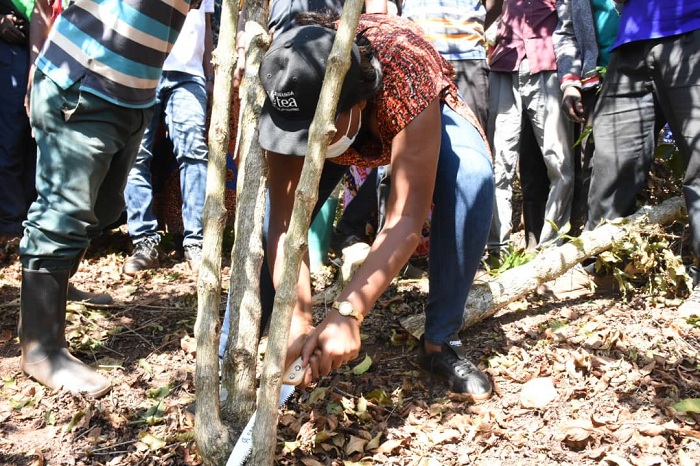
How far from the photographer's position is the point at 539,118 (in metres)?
4.57

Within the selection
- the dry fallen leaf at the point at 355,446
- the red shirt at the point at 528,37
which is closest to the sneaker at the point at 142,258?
the dry fallen leaf at the point at 355,446

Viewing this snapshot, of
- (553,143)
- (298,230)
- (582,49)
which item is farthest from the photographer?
(553,143)

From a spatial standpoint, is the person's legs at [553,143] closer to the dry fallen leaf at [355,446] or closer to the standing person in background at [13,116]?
the dry fallen leaf at [355,446]

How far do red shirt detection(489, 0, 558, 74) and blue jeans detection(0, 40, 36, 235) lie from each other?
11.4ft

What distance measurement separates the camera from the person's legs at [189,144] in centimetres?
461

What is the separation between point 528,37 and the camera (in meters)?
4.59

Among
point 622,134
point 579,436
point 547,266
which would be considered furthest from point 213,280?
point 622,134

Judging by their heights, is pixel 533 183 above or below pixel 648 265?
above

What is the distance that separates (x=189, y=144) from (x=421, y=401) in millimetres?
2750

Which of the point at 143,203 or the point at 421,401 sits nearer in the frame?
the point at 421,401

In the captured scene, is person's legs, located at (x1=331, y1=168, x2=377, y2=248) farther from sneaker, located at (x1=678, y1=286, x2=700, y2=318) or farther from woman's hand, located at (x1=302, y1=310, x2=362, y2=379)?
woman's hand, located at (x1=302, y1=310, x2=362, y2=379)

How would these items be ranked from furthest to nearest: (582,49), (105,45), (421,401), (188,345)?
(582,49), (188,345), (421,401), (105,45)

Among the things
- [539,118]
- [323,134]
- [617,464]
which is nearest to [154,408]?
[323,134]

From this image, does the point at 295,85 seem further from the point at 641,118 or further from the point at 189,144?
the point at 189,144
